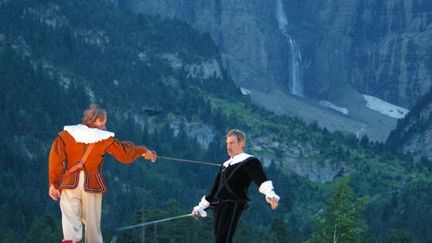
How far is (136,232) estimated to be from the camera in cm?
12738

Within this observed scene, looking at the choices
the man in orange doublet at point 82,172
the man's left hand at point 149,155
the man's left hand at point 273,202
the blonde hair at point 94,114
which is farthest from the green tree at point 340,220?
the man's left hand at point 273,202

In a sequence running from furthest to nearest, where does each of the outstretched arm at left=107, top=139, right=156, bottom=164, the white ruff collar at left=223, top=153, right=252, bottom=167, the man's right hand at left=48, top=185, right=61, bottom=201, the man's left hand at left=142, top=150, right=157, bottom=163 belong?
1. the man's left hand at left=142, top=150, right=157, bottom=163
2. the outstretched arm at left=107, top=139, right=156, bottom=164
3. the man's right hand at left=48, top=185, right=61, bottom=201
4. the white ruff collar at left=223, top=153, right=252, bottom=167

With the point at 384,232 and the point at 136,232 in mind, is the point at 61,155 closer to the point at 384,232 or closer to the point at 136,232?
the point at 136,232

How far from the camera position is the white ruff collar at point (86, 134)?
27.9m

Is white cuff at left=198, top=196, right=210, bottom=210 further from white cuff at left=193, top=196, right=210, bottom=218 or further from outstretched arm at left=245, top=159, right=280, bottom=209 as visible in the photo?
outstretched arm at left=245, top=159, right=280, bottom=209

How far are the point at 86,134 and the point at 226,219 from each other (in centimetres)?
299

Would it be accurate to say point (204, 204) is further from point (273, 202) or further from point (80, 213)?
point (80, 213)

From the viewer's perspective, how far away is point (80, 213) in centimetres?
2778

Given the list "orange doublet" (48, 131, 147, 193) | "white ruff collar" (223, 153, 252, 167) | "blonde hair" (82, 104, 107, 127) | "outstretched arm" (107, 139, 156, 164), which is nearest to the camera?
"white ruff collar" (223, 153, 252, 167)

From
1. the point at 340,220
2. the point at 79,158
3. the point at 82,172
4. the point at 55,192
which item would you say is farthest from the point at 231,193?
the point at 340,220

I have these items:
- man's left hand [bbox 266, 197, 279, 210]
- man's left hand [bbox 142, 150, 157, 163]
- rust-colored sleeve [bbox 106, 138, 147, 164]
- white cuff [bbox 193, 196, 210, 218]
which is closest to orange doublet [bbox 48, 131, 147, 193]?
rust-colored sleeve [bbox 106, 138, 147, 164]

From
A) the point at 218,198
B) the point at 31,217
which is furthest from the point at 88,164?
the point at 31,217

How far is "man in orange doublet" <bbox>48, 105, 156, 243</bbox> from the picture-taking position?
27.5 m

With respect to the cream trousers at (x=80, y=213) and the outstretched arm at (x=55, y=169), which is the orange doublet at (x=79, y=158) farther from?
the cream trousers at (x=80, y=213)
